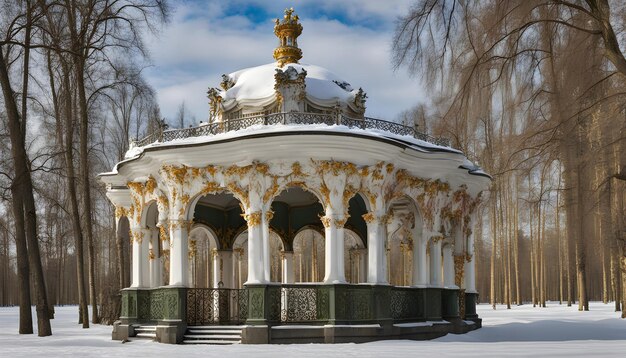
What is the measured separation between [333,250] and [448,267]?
22.5ft

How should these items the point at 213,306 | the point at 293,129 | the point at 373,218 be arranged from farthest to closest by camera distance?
the point at 213,306
the point at 373,218
the point at 293,129

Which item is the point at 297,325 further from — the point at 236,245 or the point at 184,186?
the point at 236,245

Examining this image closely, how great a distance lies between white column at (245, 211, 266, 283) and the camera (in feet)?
65.9

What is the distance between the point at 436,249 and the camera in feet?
77.6

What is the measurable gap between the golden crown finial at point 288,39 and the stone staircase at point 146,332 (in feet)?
32.7

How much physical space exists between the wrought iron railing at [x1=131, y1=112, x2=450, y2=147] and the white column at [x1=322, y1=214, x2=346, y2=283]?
2.84 metres

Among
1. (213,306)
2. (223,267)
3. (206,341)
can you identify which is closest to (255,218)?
(206,341)

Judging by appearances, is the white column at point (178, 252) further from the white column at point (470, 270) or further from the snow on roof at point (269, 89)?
the white column at point (470, 270)

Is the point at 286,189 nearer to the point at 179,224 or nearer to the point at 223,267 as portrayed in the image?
the point at 179,224

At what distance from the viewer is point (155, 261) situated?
79.0ft

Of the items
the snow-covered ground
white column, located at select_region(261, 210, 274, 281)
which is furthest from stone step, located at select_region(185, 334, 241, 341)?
white column, located at select_region(261, 210, 274, 281)

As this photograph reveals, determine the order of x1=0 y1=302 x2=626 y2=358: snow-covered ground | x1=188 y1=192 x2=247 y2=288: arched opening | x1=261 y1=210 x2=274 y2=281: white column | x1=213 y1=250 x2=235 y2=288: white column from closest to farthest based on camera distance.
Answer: x1=0 y1=302 x2=626 y2=358: snow-covered ground < x1=261 y1=210 x2=274 y2=281: white column < x1=188 y1=192 x2=247 y2=288: arched opening < x1=213 y1=250 x2=235 y2=288: white column

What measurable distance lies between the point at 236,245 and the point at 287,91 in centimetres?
899

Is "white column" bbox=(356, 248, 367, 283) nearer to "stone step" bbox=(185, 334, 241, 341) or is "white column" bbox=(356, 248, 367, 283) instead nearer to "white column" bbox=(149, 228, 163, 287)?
"white column" bbox=(149, 228, 163, 287)
